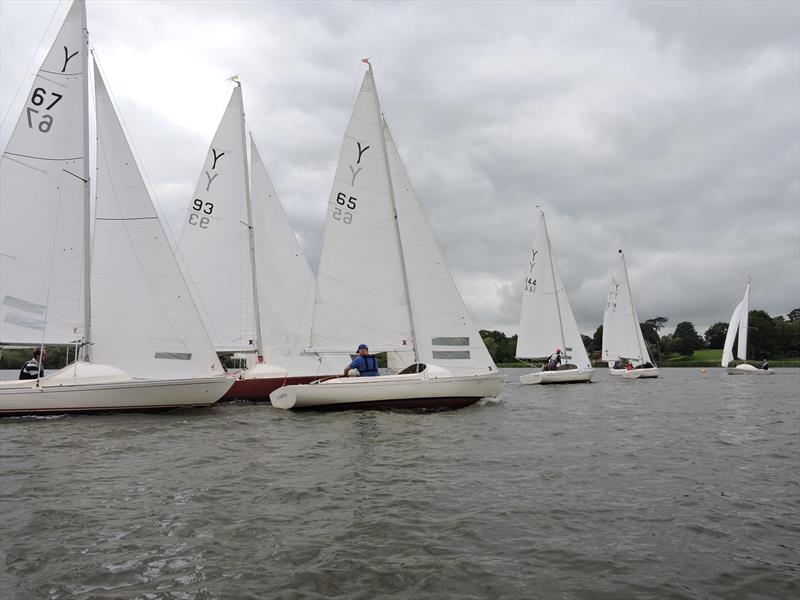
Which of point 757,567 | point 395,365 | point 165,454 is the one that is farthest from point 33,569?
point 395,365

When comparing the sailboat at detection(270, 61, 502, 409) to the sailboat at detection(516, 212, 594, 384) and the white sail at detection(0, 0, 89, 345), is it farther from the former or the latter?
the sailboat at detection(516, 212, 594, 384)

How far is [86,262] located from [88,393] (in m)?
3.86

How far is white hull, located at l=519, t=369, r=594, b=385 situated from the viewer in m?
34.2

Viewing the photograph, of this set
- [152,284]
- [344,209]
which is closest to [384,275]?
[344,209]

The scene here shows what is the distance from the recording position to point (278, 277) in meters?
24.7

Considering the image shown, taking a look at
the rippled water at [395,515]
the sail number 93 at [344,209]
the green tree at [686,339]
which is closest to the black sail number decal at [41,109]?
the sail number 93 at [344,209]

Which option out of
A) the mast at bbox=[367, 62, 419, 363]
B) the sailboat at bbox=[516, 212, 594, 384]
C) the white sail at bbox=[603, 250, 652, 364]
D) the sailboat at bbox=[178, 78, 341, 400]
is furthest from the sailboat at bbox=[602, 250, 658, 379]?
the mast at bbox=[367, 62, 419, 363]

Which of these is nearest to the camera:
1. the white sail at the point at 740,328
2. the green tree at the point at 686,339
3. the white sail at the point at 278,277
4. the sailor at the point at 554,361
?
the white sail at the point at 278,277

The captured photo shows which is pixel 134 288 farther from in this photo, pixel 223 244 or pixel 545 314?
pixel 545 314

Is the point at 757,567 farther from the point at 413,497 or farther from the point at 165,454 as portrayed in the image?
the point at 165,454

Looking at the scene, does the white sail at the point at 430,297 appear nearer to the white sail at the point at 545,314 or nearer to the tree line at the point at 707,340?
the white sail at the point at 545,314

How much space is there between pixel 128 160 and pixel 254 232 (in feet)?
27.0

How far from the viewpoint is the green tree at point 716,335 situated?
411 ft

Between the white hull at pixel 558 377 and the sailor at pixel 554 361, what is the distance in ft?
1.98
